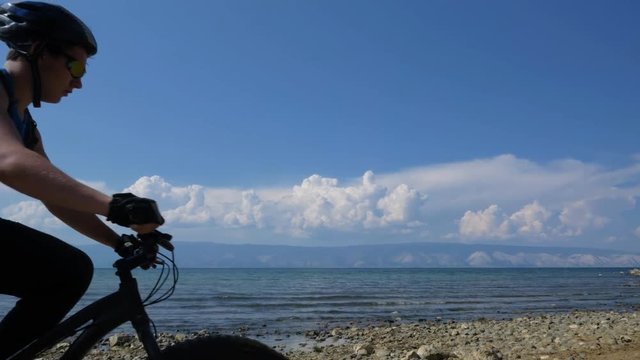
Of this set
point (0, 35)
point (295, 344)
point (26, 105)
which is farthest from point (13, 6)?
point (295, 344)

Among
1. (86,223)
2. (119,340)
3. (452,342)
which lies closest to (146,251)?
(86,223)

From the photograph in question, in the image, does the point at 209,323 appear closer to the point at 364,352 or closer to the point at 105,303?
the point at 364,352

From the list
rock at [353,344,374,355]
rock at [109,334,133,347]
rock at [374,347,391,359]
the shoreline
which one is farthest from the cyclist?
rock at [109,334,133,347]

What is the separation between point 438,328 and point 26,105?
17524 millimetres

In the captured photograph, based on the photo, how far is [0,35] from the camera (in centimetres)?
243

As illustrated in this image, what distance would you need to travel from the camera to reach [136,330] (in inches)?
92.4

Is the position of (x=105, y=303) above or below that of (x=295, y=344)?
above

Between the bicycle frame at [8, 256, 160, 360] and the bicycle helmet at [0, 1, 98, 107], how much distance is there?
94 centimetres

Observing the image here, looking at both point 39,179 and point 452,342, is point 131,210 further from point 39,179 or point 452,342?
point 452,342

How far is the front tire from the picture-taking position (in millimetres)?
2281

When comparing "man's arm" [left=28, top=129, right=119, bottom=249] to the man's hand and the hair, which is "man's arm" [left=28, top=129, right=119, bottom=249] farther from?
the man's hand

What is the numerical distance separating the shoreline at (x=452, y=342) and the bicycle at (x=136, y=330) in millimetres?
7709

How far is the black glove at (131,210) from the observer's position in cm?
208

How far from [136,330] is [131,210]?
1.92 ft
